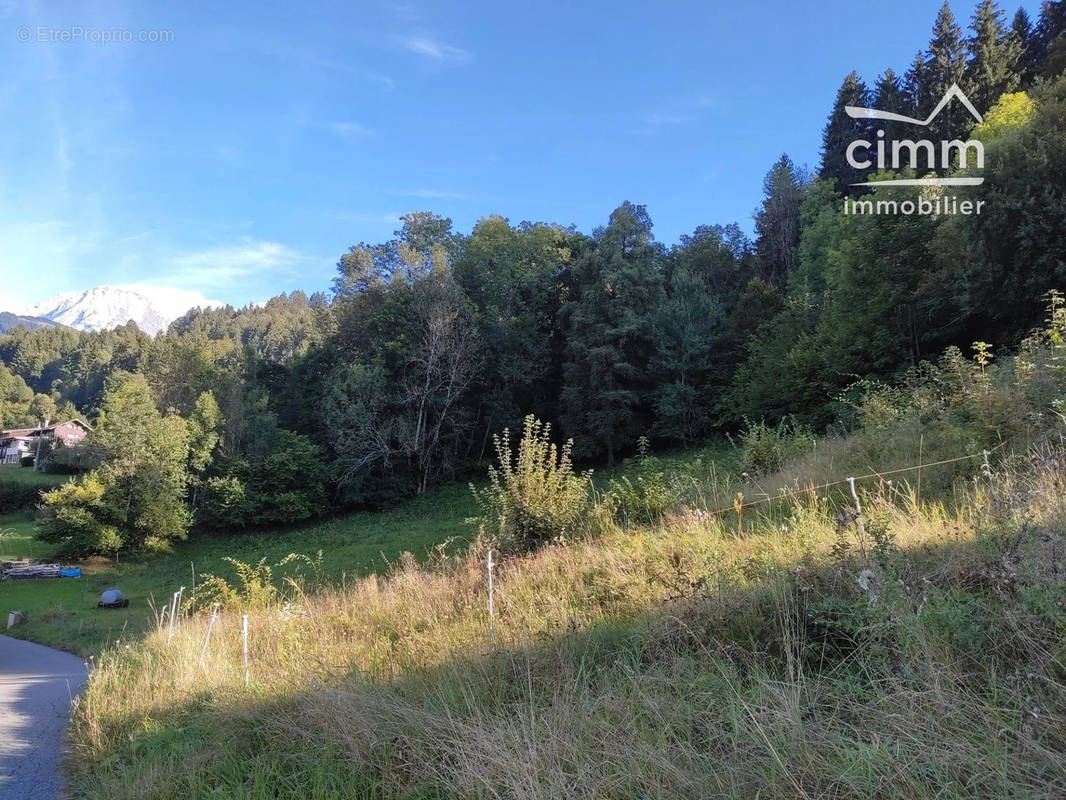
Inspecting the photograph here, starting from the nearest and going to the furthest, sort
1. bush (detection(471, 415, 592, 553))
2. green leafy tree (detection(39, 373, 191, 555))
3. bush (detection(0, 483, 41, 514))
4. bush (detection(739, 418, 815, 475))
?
1. bush (detection(471, 415, 592, 553))
2. bush (detection(739, 418, 815, 475))
3. green leafy tree (detection(39, 373, 191, 555))
4. bush (detection(0, 483, 41, 514))

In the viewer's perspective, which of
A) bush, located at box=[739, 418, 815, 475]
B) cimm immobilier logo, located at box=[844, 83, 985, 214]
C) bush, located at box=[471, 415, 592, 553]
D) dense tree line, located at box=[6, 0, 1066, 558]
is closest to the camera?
bush, located at box=[471, 415, 592, 553]

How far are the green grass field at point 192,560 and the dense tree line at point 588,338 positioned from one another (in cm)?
177

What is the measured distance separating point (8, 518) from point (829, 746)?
189 feet

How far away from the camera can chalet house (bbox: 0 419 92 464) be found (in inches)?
2534

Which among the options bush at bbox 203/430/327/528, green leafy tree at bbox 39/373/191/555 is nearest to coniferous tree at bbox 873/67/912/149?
bush at bbox 203/430/327/528

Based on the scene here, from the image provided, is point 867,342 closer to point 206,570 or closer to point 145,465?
point 206,570

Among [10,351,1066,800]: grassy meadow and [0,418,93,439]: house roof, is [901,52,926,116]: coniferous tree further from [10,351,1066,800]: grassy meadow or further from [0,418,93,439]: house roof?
[0,418,93,439]: house roof

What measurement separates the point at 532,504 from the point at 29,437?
3409 inches

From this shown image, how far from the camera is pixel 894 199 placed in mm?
20031

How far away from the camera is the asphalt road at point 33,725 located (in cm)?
427

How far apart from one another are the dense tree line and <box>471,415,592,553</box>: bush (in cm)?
1611

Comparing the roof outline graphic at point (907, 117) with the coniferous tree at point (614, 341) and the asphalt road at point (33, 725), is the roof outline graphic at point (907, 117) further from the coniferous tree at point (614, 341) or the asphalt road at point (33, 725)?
the asphalt road at point (33, 725)

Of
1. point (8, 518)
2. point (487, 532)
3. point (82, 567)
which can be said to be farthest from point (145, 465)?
point (487, 532)

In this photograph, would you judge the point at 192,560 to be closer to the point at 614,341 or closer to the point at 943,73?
the point at 614,341
